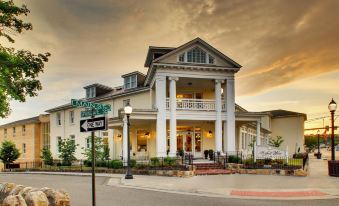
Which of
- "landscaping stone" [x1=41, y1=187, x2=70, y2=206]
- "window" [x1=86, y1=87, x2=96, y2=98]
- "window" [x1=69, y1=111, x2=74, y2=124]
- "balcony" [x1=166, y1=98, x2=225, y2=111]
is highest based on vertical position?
"window" [x1=86, y1=87, x2=96, y2=98]

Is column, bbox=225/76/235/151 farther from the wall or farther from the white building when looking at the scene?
the wall

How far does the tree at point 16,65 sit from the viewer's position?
18047 mm

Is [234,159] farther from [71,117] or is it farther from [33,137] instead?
[33,137]

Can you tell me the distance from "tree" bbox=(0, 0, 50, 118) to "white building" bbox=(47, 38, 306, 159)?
8893 mm

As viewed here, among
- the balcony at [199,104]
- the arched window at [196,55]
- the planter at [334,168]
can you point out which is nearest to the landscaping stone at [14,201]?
the planter at [334,168]

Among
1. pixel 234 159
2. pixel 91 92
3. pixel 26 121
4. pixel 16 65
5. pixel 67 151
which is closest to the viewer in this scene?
pixel 16 65

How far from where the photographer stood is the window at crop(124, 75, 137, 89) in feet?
125

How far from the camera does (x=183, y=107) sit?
29.5 meters

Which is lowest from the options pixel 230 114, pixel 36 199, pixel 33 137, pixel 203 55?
pixel 36 199

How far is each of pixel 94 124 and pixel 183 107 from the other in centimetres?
2100

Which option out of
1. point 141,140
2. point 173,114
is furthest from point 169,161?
point 141,140

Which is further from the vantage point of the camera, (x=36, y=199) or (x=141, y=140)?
(x=141, y=140)

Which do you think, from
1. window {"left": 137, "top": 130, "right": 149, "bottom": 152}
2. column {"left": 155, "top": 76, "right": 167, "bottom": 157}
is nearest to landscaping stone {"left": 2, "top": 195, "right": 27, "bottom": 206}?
column {"left": 155, "top": 76, "right": 167, "bottom": 157}

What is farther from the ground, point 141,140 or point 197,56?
point 197,56
